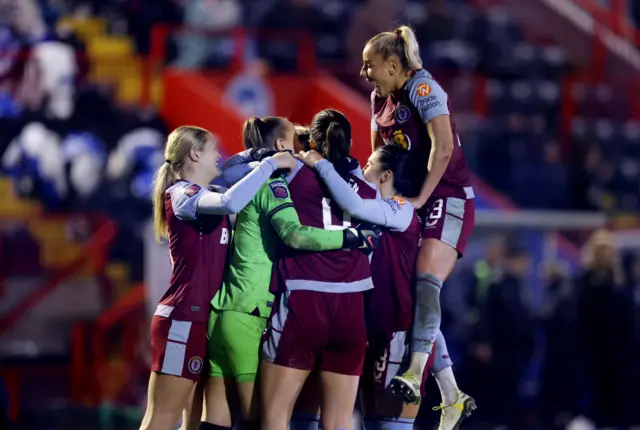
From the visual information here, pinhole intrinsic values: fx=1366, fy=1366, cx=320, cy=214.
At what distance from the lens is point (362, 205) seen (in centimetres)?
→ 655

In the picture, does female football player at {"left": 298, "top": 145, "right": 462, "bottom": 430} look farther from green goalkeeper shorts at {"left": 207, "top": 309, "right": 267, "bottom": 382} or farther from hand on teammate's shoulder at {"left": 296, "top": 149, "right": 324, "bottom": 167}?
green goalkeeper shorts at {"left": 207, "top": 309, "right": 267, "bottom": 382}

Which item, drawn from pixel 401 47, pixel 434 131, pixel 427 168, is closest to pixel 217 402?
pixel 427 168

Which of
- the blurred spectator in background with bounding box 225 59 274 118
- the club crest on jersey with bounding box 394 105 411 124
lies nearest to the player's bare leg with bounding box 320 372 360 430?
the club crest on jersey with bounding box 394 105 411 124

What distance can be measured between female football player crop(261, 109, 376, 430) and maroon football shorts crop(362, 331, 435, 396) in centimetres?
25

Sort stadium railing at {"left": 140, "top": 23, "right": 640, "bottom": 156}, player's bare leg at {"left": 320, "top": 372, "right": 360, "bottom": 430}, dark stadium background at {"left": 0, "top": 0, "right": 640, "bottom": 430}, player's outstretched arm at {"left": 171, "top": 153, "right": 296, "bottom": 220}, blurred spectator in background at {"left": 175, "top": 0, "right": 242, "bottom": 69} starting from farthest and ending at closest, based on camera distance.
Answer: blurred spectator in background at {"left": 175, "top": 0, "right": 242, "bottom": 69}
stadium railing at {"left": 140, "top": 23, "right": 640, "bottom": 156}
dark stadium background at {"left": 0, "top": 0, "right": 640, "bottom": 430}
player's bare leg at {"left": 320, "top": 372, "right": 360, "bottom": 430}
player's outstretched arm at {"left": 171, "top": 153, "right": 296, "bottom": 220}

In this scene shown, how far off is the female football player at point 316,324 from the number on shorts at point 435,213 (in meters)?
0.56

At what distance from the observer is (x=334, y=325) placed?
6539 millimetres

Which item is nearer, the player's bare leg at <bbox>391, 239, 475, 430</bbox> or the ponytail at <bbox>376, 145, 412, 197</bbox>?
the player's bare leg at <bbox>391, 239, 475, 430</bbox>

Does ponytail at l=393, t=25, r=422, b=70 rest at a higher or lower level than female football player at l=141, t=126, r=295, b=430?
higher

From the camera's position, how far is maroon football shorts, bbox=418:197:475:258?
7027mm

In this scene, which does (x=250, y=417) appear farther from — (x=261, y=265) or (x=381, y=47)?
(x=381, y=47)

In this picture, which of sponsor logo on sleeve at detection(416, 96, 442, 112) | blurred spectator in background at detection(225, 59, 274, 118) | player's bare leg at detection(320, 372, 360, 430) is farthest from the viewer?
blurred spectator in background at detection(225, 59, 274, 118)

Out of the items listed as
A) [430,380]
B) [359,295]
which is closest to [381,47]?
[359,295]

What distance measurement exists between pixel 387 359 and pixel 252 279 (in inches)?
32.8
